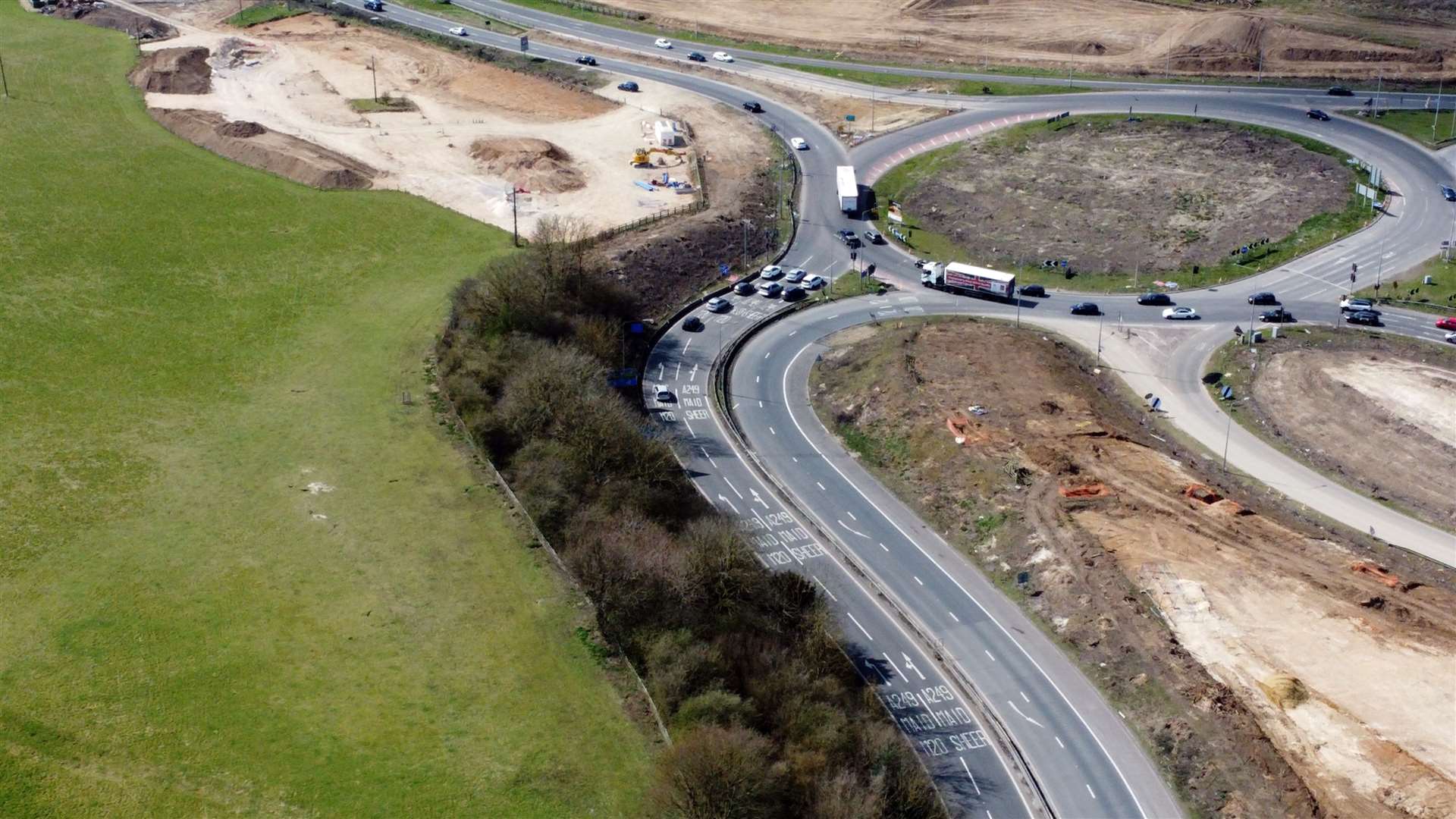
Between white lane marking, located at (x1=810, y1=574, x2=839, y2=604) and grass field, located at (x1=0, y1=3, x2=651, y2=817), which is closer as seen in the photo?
grass field, located at (x1=0, y1=3, x2=651, y2=817)

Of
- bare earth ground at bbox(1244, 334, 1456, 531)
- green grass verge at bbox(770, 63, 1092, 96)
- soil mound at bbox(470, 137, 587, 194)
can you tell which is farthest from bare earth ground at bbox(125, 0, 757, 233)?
bare earth ground at bbox(1244, 334, 1456, 531)

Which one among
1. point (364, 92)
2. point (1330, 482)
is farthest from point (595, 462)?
point (364, 92)

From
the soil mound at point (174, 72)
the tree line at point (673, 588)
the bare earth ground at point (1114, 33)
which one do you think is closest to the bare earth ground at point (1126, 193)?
the bare earth ground at point (1114, 33)

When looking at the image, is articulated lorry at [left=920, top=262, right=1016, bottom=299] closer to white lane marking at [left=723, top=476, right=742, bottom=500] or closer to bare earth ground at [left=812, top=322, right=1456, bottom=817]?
bare earth ground at [left=812, top=322, right=1456, bottom=817]

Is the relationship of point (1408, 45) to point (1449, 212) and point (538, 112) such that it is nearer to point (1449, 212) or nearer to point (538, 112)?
point (1449, 212)

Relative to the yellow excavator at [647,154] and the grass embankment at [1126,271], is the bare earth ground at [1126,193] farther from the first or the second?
the yellow excavator at [647,154]

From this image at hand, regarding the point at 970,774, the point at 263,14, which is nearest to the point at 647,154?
the point at 263,14
